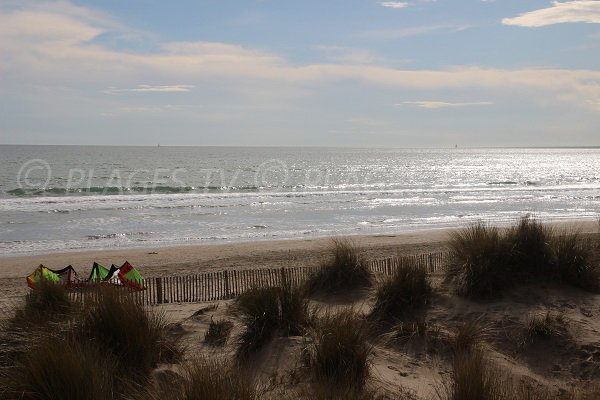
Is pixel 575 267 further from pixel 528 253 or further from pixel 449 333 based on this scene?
pixel 449 333

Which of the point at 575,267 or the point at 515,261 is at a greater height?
the point at 515,261

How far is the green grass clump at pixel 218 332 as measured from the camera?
7.81m

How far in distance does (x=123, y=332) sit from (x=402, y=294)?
4.23 m

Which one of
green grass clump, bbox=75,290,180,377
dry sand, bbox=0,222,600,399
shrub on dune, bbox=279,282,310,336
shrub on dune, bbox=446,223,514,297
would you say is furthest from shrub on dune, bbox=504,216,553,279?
green grass clump, bbox=75,290,180,377

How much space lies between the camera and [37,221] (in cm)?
3631

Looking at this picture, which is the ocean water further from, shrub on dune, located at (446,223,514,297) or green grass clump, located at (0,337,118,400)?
green grass clump, located at (0,337,118,400)

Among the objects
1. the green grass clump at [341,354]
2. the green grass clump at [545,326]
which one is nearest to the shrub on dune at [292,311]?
the green grass clump at [341,354]

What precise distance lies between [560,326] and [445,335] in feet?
6.09

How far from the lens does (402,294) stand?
909cm

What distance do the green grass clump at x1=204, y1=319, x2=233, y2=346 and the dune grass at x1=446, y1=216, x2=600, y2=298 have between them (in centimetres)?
367

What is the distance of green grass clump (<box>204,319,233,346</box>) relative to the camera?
781 cm

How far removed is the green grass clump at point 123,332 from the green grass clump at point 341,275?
4.34 m

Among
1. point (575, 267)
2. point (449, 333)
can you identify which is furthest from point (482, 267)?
point (449, 333)

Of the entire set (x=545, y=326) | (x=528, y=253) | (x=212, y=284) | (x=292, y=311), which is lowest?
(x=212, y=284)
